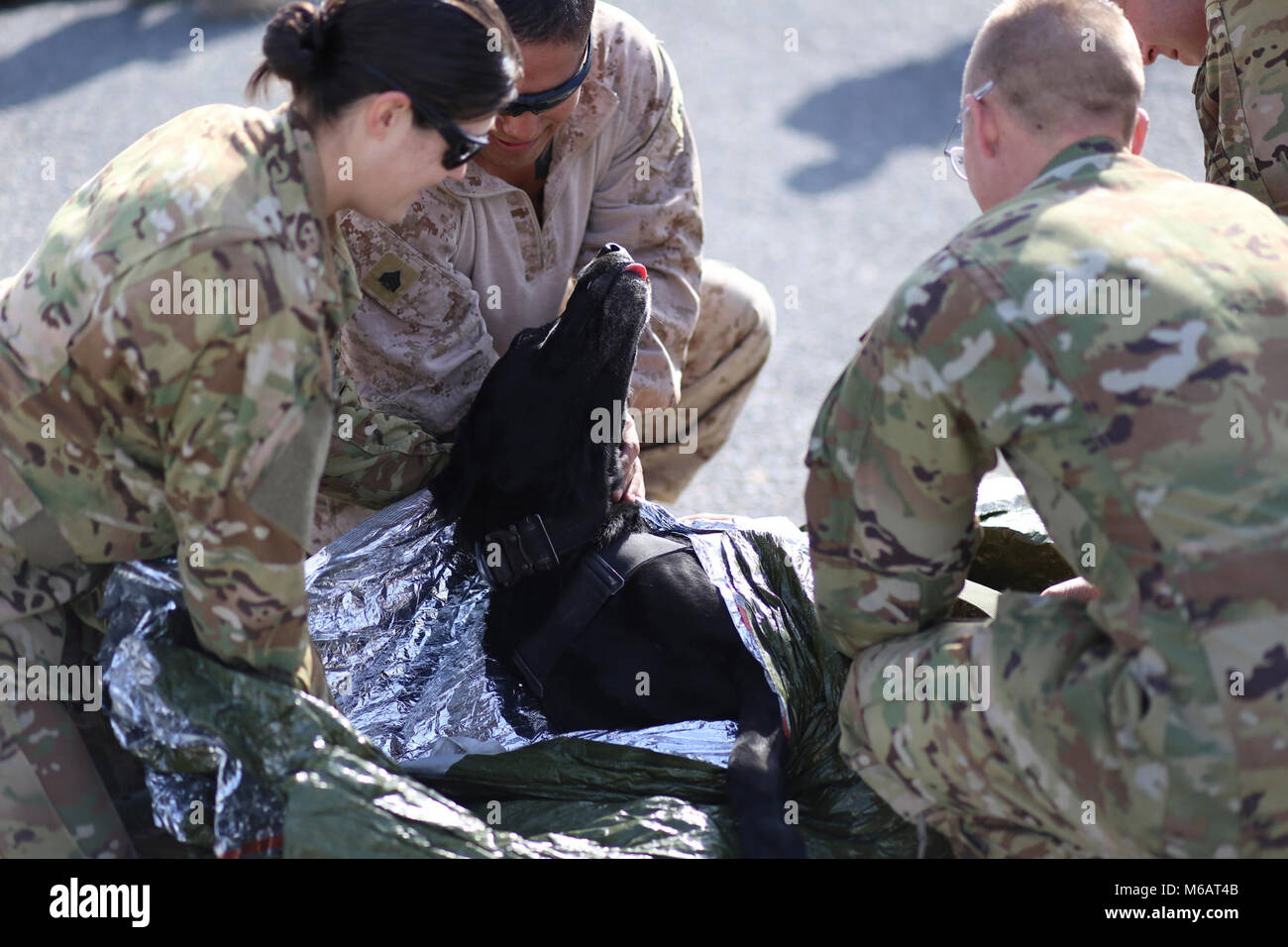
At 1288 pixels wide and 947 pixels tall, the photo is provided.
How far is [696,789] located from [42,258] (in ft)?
4.57

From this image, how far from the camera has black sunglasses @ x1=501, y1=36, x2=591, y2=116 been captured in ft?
8.64

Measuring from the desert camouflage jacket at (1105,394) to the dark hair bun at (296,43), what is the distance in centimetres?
94

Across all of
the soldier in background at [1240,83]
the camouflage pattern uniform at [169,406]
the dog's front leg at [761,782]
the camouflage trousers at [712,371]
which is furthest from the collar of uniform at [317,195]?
the soldier in background at [1240,83]

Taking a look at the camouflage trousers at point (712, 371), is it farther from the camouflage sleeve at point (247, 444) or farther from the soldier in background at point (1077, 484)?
the camouflage sleeve at point (247, 444)

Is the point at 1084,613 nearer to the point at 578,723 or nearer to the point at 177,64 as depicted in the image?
the point at 578,723

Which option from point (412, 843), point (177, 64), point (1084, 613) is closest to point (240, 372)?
point (412, 843)

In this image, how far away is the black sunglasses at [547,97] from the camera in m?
2.63

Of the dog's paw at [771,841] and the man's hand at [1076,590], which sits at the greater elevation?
the man's hand at [1076,590]

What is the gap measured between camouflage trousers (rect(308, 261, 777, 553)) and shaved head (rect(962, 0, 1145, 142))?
5.52ft

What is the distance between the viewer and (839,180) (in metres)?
6.89

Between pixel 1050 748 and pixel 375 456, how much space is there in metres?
1.55

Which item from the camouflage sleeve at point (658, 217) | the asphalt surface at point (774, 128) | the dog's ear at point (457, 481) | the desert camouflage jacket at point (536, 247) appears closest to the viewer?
the dog's ear at point (457, 481)

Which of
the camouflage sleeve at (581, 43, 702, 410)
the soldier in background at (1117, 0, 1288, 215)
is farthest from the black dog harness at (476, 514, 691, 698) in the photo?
the soldier in background at (1117, 0, 1288, 215)

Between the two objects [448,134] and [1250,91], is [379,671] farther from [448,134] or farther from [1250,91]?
[1250,91]
